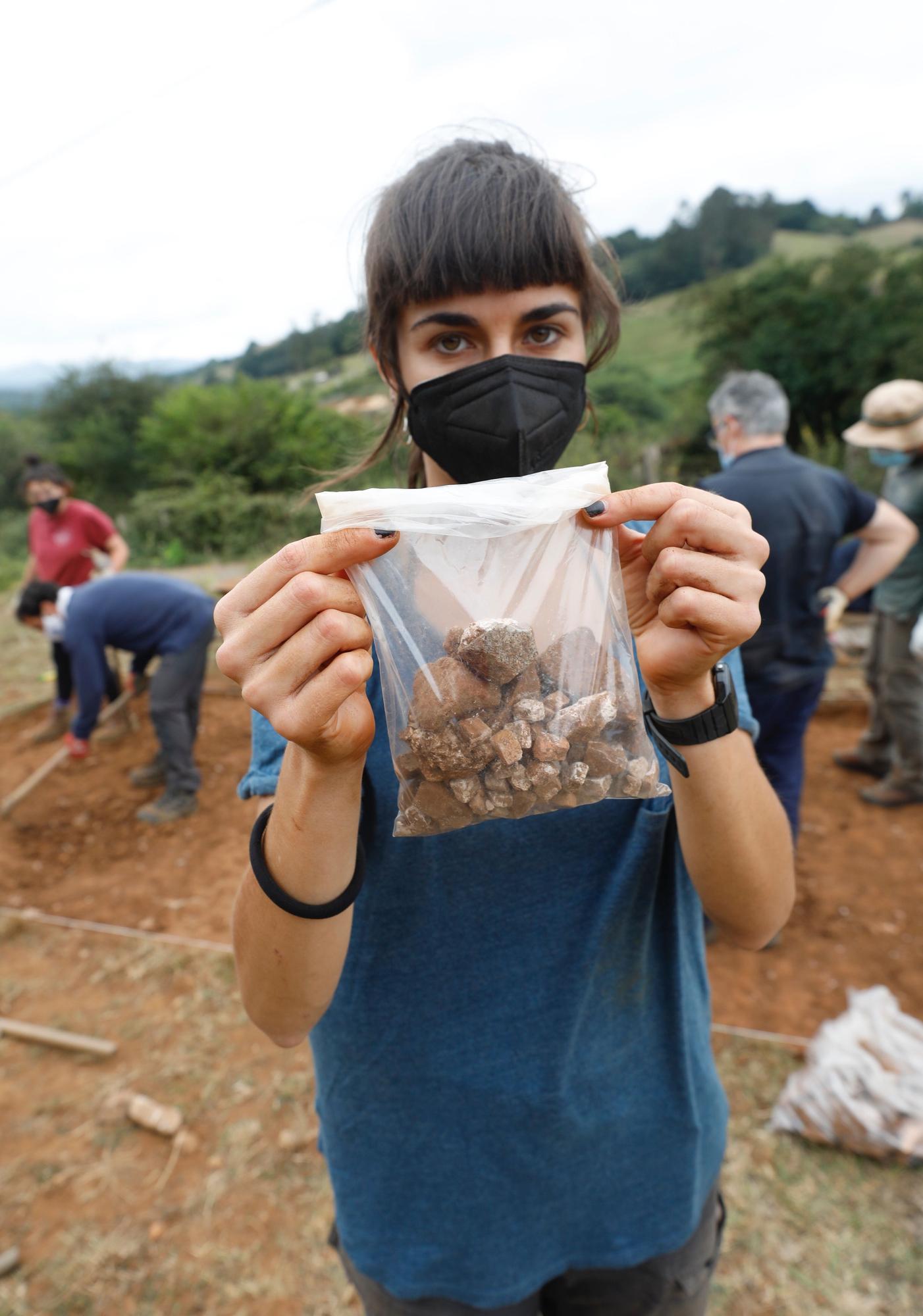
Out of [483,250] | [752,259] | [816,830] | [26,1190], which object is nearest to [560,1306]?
[483,250]

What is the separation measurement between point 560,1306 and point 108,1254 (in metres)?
1.90

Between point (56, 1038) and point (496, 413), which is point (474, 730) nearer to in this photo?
point (496, 413)

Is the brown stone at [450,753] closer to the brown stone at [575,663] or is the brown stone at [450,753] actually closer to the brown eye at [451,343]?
the brown stone at [575,663]

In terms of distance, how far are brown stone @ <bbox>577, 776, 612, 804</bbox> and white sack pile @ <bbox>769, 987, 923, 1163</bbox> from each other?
2307 millimetres

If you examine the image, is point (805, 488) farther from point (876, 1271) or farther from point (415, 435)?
point (876, 1271)

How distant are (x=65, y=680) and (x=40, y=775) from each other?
1.11 m

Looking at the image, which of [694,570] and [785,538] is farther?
[785,538]

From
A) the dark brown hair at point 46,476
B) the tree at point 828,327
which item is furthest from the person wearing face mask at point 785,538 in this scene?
the tree at point 828,327

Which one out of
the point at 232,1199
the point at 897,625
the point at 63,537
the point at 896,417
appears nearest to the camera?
the point at 232,1199

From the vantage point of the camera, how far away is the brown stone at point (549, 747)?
3.05 feet

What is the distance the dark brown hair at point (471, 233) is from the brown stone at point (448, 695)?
0.45 meters

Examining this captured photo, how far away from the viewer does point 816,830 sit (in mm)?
4449

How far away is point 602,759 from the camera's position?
3.18 feet

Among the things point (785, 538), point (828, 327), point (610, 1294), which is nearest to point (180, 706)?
point (785, 538)
